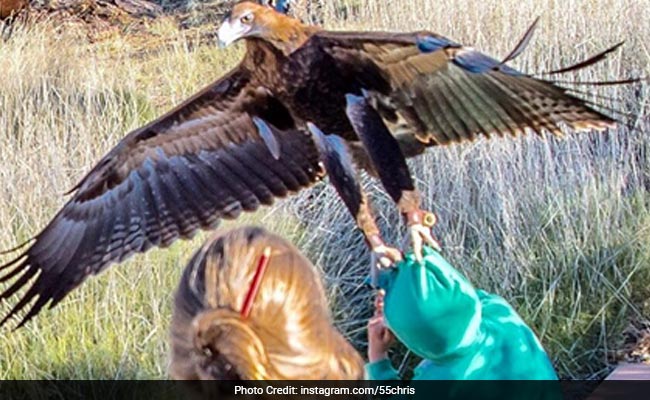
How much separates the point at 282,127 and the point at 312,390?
1.89 metres

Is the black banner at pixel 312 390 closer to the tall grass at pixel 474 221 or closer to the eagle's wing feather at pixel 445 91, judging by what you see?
the tall grass at pixel 474 221

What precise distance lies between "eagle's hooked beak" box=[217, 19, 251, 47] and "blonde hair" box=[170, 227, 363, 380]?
1.26 metres

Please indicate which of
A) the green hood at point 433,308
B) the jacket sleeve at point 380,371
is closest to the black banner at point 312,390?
the jacket sleeve at point 380,371

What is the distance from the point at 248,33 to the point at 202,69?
456cm

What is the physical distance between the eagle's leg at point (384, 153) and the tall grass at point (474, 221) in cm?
142

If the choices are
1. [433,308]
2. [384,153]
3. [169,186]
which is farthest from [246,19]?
[433,308]

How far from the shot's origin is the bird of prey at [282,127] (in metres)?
3.41

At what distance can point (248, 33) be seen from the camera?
11.3 feet

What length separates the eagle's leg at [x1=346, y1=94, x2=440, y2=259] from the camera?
11.0ft

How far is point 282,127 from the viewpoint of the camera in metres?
3.95

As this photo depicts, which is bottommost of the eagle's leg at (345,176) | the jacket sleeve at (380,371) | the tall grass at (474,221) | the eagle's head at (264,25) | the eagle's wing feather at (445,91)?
the tall grass at (474,221)

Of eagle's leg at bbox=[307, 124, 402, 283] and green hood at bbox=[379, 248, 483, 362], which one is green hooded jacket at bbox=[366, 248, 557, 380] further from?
eagle's leg at bbox=[307, 124, 402, 283]

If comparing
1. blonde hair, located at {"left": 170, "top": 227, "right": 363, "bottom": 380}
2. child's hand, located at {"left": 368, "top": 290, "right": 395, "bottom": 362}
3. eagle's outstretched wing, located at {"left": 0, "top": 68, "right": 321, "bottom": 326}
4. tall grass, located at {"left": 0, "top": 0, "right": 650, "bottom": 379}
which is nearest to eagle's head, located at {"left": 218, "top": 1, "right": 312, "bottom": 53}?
eagle's outstretched wing, located at {"left": 0, "top": 68, "right": 321, "bottom": 326}

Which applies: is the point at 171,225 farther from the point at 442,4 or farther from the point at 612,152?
the point at 442,4
